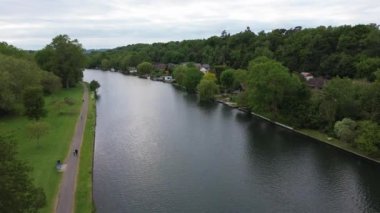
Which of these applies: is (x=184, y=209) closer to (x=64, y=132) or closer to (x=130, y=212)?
(x=130, y=212)

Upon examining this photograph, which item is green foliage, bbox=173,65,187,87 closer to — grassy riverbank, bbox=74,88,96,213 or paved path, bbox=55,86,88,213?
grassy riverbank, bbox=74,88,96,213

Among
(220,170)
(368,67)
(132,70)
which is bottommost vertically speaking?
(220,170)

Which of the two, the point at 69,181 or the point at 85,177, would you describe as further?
the point at 85,177

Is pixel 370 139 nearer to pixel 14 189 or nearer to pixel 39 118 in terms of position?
pixel 14 189

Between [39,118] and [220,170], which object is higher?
[39,118]

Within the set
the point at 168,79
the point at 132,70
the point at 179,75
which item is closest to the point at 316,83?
the point at 179,75

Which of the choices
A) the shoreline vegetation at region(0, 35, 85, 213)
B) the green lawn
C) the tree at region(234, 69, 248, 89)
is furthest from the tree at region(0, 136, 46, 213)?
the tree at region(234, 69, 248, 89)
